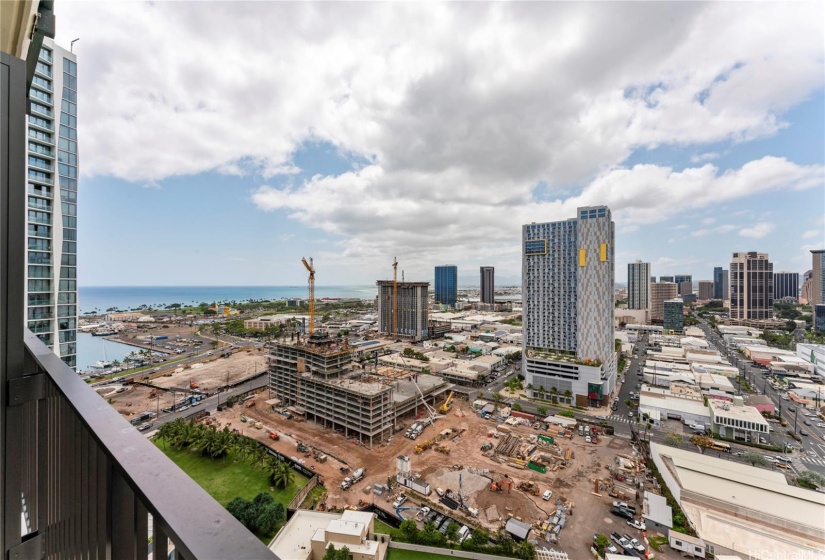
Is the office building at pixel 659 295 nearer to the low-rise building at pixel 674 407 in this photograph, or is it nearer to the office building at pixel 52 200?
the low-rise building at pixel 674 407

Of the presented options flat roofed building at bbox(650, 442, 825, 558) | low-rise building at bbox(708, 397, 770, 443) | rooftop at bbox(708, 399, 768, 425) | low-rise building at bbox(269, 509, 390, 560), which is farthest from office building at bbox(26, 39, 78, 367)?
rooftop at bbox(708, 399, 768, 425)

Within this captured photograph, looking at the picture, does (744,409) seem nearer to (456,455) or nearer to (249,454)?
(456,455)

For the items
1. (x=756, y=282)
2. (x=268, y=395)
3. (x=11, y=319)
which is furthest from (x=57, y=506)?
(x=756, y=282)

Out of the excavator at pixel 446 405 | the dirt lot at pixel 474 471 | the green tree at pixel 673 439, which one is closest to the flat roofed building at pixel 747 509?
the dirt lot at pixel 474 471

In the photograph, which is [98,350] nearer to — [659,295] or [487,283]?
[487,283]

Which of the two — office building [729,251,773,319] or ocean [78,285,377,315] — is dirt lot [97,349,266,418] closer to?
office building [729,251,773,319]
